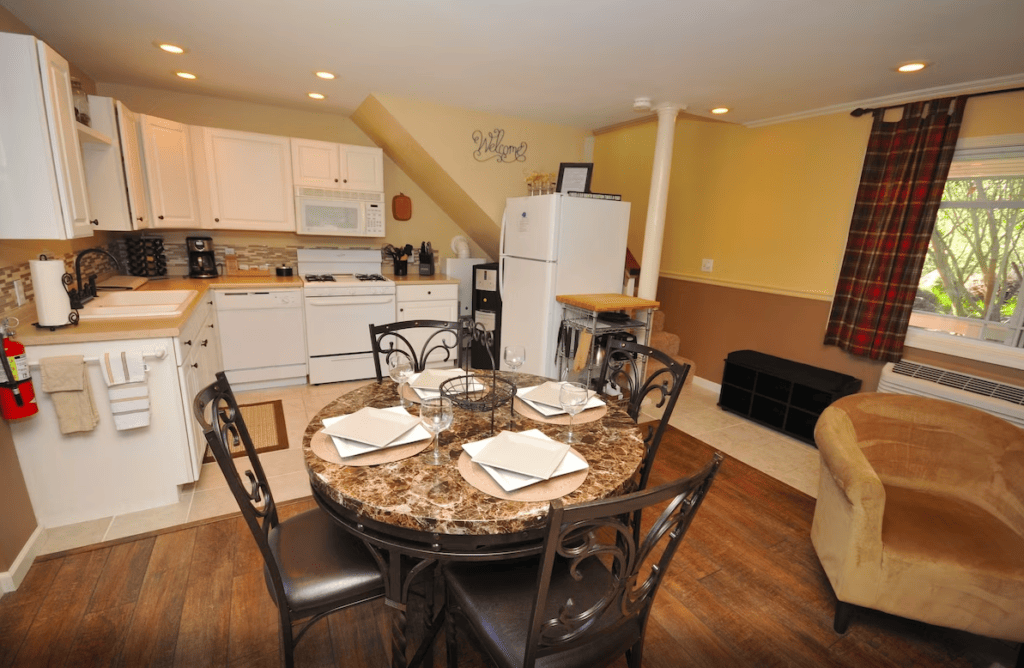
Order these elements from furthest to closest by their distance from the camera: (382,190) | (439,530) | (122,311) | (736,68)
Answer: (382,190)
(736,68)
(122,311)
(439,530)

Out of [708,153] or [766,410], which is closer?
[766,410]

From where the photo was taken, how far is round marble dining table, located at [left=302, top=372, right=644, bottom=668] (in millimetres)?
1081

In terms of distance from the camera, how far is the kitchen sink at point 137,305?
2279mm

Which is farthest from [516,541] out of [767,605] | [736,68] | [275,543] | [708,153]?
[708,153]

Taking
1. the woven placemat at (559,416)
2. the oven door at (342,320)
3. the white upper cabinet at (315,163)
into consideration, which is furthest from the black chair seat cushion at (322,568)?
the white upper cabinet at (315,163)

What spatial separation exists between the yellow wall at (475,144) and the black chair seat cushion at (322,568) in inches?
121

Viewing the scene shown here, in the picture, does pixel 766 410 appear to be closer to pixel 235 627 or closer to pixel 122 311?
pixel 235 627

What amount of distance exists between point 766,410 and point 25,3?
4.82m

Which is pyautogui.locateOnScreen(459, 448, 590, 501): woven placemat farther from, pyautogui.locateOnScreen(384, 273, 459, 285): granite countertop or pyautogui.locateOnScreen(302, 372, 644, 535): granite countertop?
pyautogui.locateOnScreen(384, 273, 459, 285): granite countertop

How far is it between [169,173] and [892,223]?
16.5ft

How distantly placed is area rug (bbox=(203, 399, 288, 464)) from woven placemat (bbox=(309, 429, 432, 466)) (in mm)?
1619

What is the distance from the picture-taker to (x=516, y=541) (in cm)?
111

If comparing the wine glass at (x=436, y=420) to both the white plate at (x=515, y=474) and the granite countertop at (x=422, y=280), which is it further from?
the granite countertop at (x=422, y=280)

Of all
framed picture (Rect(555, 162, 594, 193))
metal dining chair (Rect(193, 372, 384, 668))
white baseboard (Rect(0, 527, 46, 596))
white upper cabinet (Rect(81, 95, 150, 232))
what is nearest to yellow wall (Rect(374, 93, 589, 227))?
framed picture (Rect(555, 162, 594, 193))
